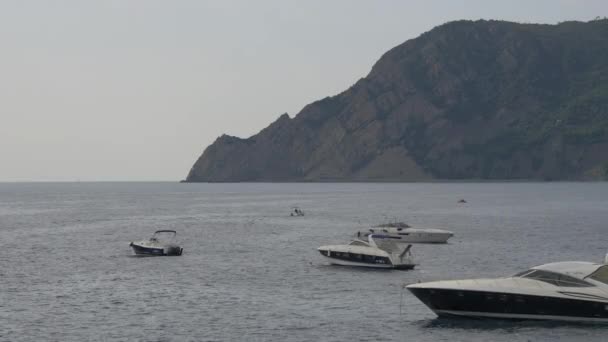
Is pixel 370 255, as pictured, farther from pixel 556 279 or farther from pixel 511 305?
pixel 556 279

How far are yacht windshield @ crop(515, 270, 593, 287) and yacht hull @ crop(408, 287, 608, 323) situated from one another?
82 centimetres

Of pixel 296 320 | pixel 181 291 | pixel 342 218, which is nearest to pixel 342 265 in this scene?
pixel 181 291

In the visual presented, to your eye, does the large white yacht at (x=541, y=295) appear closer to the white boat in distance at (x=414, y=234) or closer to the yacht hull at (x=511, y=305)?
the yacht hull at (x=511, y=305)

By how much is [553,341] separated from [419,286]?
327 inches

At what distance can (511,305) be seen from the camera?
1858 inches

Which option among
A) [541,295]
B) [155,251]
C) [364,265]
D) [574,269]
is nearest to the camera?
[541,295]

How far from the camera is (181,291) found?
204ft

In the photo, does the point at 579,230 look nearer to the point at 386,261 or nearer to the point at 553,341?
the point at 386,261

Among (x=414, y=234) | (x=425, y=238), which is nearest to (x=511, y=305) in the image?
(x=425, y=238)

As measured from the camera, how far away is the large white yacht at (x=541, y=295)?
46.3 meters

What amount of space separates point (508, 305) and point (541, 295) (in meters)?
1.88

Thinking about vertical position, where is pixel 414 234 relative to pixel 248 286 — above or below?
above

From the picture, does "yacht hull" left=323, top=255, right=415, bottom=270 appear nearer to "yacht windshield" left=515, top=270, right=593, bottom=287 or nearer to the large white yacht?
the large white yacht

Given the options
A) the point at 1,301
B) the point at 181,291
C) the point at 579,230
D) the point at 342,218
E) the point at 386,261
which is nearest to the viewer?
the point at 1,301
